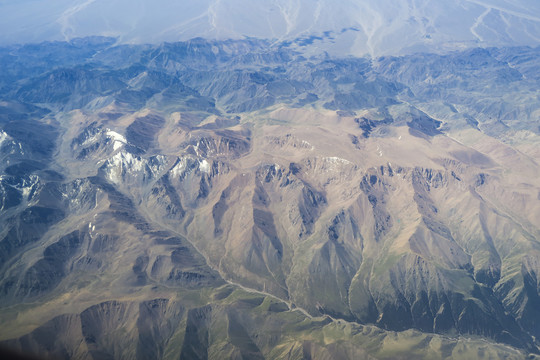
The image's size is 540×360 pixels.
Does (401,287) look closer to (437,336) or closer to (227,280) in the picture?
(437,336)

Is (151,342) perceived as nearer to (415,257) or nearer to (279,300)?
(279,300)

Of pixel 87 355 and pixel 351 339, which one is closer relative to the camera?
pixel 87 355

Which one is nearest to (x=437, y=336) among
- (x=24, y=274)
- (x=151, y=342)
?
(x=151, y=342)

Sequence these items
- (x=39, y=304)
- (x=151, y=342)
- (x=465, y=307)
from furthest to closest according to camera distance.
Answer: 1. (x=465, y=307)
2. (x=39, y=304)
3. (x=151, y=342)

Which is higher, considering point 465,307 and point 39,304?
point 39,304

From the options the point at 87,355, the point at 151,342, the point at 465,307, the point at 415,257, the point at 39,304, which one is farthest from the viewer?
the point at 415,257

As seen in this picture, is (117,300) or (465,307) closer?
(117,300)

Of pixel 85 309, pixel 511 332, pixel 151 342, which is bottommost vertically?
pixel 511 332

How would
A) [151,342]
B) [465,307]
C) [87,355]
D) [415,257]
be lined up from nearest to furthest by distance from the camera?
Answer: [87,355] < [151,342] < [465,307] < [415,257]

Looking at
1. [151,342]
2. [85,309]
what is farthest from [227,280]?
[85,309]
